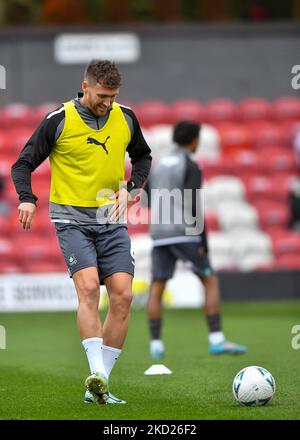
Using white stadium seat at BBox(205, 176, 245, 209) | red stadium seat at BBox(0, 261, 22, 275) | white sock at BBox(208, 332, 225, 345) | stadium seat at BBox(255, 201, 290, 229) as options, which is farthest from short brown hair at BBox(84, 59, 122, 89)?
white stadium seat at BBox(205, 176, 245, 209)

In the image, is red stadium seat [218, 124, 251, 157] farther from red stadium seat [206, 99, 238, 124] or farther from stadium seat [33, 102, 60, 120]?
stadium seat [33, 102, 60, 120]

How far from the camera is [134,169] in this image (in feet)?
26.8

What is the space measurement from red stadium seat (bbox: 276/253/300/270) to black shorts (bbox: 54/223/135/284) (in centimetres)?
1059

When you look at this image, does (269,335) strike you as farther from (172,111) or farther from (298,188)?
(172,111)

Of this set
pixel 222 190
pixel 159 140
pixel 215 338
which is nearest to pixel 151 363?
pixel 215 338

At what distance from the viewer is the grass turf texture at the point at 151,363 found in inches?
279

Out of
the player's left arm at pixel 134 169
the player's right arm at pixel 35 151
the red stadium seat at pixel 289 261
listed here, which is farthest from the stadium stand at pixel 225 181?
the player's right arm at pixel 35 151

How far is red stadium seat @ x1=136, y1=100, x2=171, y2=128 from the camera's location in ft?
66.2

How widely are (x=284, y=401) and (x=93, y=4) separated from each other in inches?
525

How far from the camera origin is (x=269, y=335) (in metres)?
12.7

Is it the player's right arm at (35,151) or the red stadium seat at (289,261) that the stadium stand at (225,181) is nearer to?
the red stadium seat at (289,261)

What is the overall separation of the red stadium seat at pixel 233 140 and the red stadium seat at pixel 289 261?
9.49ft

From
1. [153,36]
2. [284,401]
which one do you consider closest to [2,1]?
[153,36]

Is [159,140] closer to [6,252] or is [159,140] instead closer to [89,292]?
[6,252]
